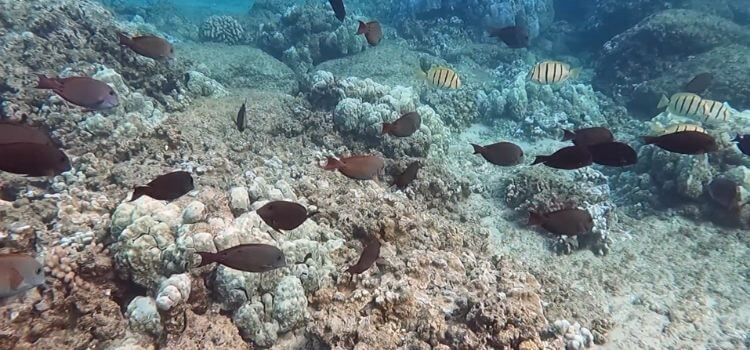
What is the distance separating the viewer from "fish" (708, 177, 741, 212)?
652 centimetres

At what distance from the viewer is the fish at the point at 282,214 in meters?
3.19

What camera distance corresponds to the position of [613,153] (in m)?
3.62

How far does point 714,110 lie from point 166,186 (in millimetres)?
9202

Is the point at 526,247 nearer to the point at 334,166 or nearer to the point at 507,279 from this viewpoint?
the point at 507,279

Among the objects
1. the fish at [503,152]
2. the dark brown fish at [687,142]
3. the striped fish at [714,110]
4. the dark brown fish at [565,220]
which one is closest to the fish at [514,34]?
the fish at [503,152]

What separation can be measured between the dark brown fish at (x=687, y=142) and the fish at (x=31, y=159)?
15.4ft

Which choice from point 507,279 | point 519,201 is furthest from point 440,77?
point 507,279

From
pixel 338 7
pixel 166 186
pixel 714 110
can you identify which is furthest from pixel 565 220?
pixel 714 110

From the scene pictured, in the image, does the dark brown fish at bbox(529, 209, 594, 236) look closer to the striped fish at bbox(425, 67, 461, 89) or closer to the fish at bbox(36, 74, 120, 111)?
the striped fish at bbox(425, 67, 461, 89)

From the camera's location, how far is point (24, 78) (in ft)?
21.8

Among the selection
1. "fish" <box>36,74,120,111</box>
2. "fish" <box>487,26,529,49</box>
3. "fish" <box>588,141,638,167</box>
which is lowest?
"fish" <box>36,74,120,111</box>

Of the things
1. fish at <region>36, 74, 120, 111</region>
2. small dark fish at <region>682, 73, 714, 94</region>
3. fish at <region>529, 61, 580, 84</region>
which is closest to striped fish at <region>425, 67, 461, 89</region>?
fish at <region>529, 61, 580, 84</region>

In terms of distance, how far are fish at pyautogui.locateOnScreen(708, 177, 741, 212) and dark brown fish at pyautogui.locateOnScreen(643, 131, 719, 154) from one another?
3.61m

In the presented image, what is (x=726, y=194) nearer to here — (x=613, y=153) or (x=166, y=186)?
(x=613, y=153)
